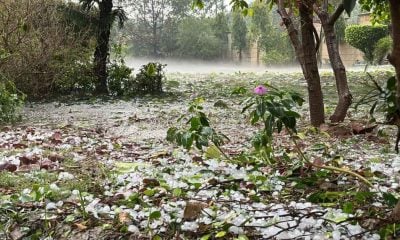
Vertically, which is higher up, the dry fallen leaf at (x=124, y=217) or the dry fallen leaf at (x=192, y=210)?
the dry fallen leaf at (x=192, y=210)

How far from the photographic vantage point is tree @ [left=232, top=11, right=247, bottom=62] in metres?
19.7

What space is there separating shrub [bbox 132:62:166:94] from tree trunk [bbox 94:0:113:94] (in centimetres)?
60

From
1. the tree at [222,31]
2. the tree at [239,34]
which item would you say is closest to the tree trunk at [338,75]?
the tree at [222,31]

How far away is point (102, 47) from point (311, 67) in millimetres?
5303

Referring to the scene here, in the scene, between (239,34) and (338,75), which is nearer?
(338,75)

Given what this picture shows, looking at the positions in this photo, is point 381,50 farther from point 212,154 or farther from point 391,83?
point 391,83

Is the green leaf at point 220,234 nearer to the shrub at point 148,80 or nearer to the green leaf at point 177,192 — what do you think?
the green leaf at point 177,192

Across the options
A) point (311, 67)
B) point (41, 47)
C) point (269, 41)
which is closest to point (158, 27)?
point (269, 41)

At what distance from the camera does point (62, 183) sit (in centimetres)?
231

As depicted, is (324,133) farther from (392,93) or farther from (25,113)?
(25,113)

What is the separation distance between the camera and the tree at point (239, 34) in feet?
64.7

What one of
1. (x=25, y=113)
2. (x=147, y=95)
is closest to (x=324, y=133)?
(x=25, y=113)

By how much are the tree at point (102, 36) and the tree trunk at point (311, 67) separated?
5.06 m

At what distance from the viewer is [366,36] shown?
17719 mm
